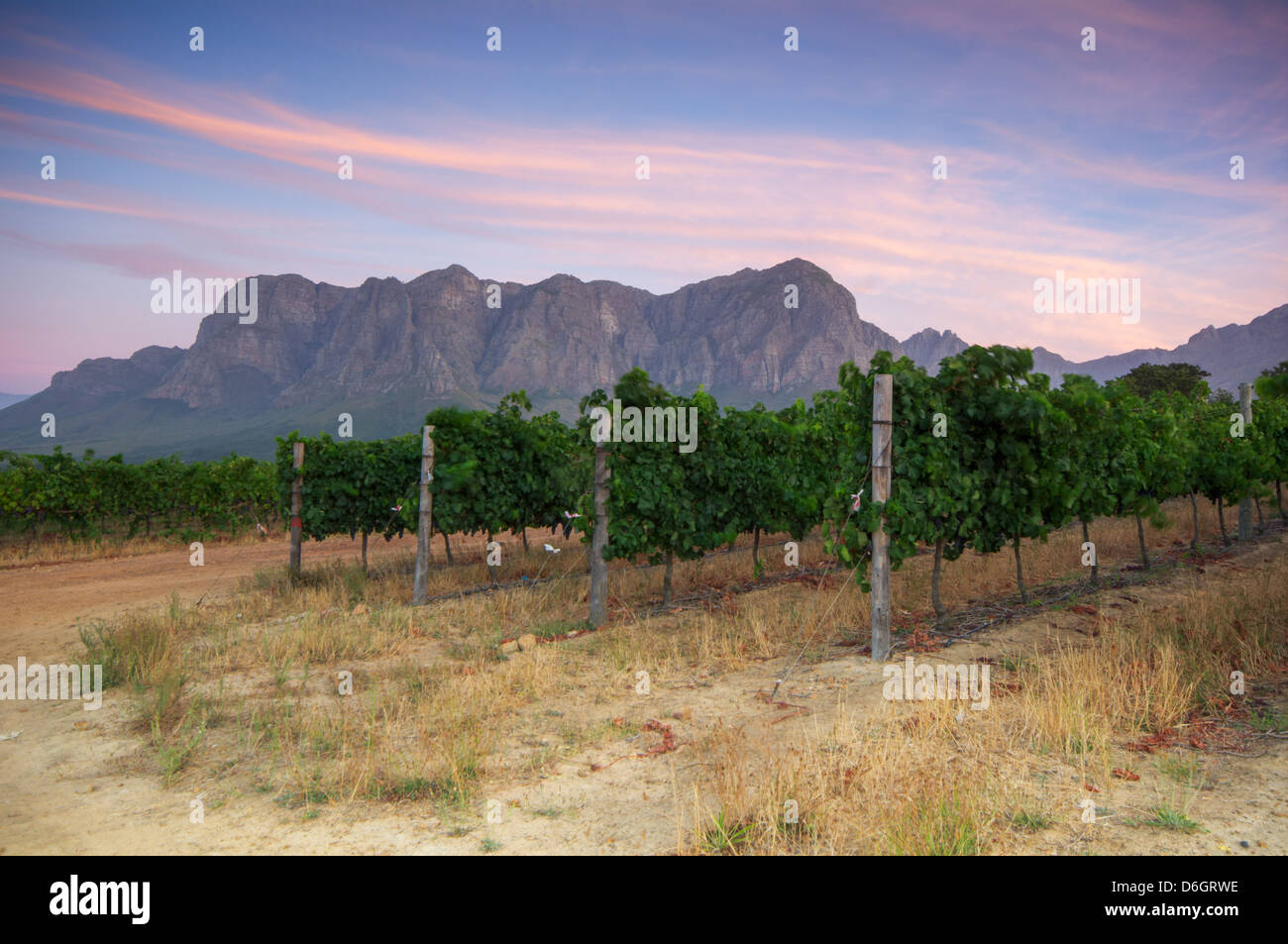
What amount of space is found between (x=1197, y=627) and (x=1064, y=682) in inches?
130

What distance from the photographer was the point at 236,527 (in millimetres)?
22375

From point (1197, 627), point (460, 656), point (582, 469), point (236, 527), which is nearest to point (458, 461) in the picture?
point (582, 469)

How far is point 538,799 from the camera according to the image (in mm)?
4848

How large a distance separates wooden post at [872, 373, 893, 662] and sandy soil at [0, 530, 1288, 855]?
44 centimetres

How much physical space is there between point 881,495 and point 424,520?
7.35 meters

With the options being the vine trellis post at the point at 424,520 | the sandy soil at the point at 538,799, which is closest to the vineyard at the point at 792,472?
the vine trellis post at the point at 424,520

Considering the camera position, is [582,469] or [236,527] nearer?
[582,469]

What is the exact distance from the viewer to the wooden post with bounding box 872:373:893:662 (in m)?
8.15

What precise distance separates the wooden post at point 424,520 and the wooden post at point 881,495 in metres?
6.97

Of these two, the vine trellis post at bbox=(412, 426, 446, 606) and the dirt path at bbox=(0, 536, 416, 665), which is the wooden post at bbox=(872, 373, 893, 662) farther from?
the dirt path at bbox=(0, 536, 416, 665)

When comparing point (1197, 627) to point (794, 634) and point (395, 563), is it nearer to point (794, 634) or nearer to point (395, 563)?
point (794, 634)

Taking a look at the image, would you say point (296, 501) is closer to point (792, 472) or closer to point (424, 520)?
point (424, 520)

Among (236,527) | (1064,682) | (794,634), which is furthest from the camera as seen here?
(236,527)

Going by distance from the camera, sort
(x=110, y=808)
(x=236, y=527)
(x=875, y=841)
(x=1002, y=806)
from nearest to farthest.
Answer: (x=875, y=841)
(x=1002, y=806)
(x=110, y=808)
(x=236, y=527)
